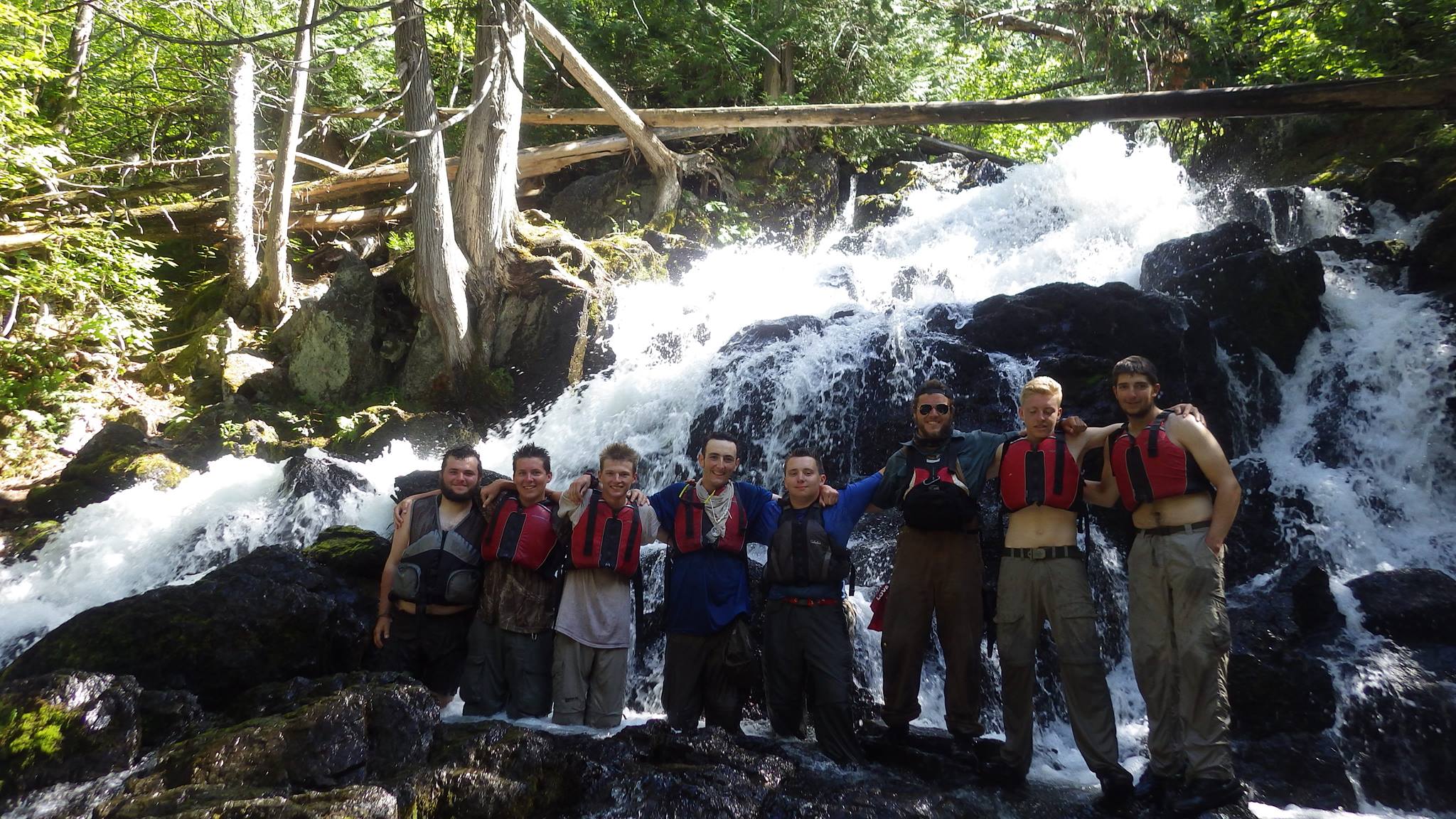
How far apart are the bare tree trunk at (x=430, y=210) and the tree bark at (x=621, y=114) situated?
153 centimetres

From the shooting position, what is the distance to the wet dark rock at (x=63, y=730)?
11.4ft

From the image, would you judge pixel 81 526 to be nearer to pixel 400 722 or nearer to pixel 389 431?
pixel 389 431

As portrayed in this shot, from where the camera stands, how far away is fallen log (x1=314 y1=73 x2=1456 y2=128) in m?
7.95

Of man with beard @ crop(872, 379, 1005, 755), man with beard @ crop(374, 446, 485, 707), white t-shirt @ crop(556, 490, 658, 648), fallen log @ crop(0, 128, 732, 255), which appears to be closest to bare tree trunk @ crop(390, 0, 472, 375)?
fallen log @ crop(0, 128, 732, 255)

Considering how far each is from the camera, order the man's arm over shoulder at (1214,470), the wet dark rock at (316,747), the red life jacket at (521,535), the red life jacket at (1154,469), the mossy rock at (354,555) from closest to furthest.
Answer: the wet dark rock at (316,747)
the man's arm over shoulder at (1214,470)
the red life jacket at (1154,469)
the red life jacket at (521,535)
the mossy rock at (354,555)

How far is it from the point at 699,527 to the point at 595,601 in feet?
2.24

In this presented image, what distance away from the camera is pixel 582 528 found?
4.47m

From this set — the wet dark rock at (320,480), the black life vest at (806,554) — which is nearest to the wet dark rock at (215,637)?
the black life vest at (806,554)

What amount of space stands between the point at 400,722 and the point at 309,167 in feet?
52.4

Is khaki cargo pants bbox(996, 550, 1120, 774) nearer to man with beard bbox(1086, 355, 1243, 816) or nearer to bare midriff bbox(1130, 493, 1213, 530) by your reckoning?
man with beard bbox(1086, 355, 1243, 816)

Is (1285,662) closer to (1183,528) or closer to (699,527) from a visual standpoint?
(1183,528)

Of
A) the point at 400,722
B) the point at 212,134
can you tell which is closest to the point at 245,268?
the point at 212,134

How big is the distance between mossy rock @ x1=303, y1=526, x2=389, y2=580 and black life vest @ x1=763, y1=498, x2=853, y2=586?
116 inches

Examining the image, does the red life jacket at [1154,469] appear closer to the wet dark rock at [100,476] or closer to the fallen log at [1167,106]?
the fallen log at [1167,106]
